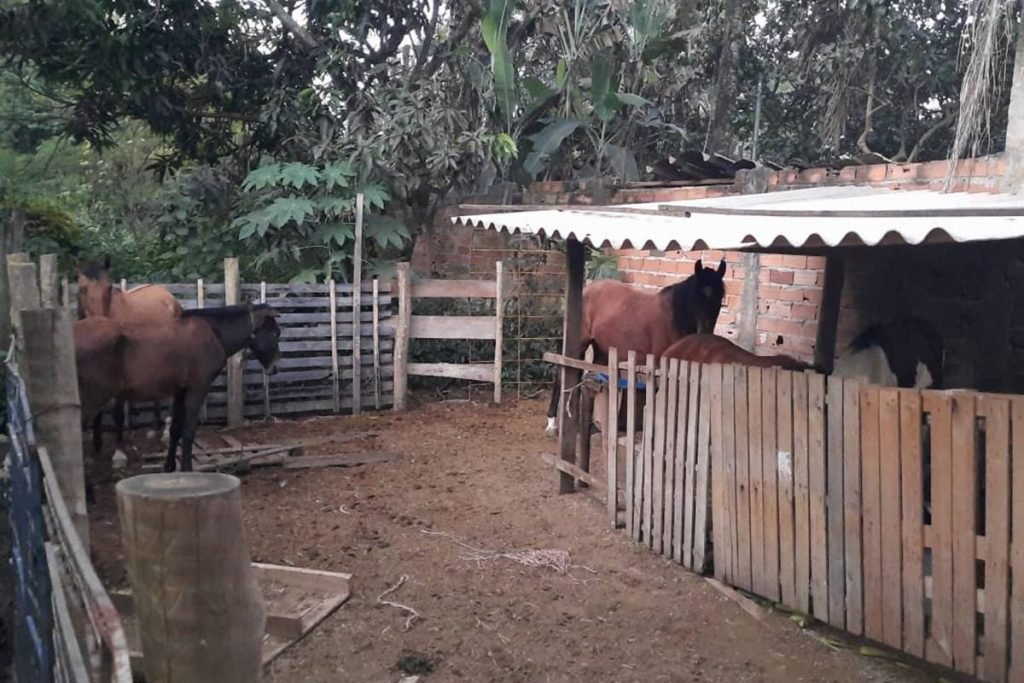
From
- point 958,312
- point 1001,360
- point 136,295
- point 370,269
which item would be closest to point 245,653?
point 1001,360

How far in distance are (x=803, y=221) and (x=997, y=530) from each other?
1.58 m

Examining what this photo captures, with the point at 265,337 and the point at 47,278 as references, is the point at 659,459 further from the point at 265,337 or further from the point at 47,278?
the point at 47,278

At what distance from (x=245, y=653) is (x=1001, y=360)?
198 inches

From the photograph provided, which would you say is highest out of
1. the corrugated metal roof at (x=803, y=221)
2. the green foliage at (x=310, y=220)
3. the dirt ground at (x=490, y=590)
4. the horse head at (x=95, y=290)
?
the green foliage at (x=310, y=220)

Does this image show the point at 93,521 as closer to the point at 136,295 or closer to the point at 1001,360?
the point at 136,295

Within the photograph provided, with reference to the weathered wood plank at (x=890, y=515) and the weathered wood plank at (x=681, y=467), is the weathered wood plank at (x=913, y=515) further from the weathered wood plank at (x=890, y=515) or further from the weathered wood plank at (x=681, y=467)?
the weathered wood plank at (x=681, y=467)

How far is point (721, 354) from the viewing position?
613 centimetres

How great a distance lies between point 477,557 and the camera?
582 cm

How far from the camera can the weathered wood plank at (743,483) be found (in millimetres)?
5027

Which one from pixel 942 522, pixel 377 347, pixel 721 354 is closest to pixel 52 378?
pixel 942 522

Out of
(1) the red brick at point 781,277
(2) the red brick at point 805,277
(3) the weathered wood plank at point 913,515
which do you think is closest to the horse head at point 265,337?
(1) the red brick at point 781,277

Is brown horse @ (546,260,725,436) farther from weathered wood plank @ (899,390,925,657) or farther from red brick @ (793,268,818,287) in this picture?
weathered wood plank @ (899,390,925,657)

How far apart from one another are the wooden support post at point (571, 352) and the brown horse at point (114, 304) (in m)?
3.21

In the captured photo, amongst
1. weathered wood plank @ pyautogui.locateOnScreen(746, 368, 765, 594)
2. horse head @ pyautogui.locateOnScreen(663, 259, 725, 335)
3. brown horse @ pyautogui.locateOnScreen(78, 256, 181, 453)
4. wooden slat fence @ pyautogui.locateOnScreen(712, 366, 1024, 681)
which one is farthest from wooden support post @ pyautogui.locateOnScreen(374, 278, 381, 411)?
weathered wood plank @ pyautogui.locateOnScreen(746, 368, 765, 594)
